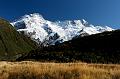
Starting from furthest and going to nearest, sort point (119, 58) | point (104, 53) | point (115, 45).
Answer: point (115, 45) → point (104, 53) → point (119, 58)

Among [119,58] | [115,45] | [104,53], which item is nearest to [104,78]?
[119,58]

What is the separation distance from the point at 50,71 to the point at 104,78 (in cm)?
313

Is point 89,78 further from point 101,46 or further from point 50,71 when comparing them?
point 101,46

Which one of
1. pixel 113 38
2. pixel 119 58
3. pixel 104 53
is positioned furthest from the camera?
pixel 113 38

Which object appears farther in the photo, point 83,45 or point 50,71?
point 83,45

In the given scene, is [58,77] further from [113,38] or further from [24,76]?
[113,38]

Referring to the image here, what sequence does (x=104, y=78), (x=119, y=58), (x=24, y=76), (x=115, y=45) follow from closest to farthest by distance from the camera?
(x=104, y=78), (x=24, y=76), (x=119, y=58), (x=115, y=45)

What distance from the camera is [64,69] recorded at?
17062mm

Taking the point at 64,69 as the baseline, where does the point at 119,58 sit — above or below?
above

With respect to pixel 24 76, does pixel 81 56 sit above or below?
above

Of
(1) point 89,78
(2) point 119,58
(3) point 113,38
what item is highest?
(3) point 113,38

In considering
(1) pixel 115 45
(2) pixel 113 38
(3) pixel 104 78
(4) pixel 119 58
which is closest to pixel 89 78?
(3) pixel 104 78

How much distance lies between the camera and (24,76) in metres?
16.5

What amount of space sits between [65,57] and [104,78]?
4441cm
